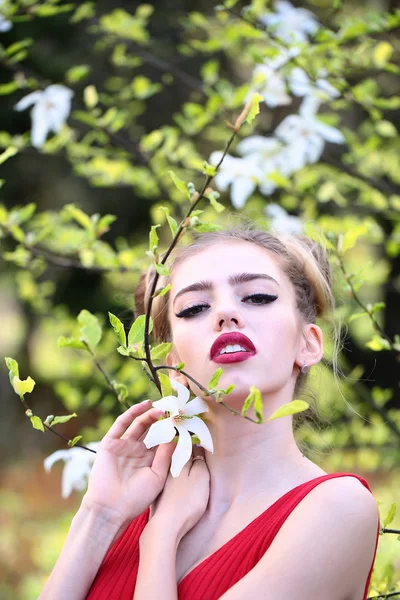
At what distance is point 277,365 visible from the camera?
3.88 feet

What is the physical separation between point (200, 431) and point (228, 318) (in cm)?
18

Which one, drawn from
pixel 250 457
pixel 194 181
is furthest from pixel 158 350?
pixel 194 181

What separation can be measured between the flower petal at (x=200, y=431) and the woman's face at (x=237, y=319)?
68 millimetres

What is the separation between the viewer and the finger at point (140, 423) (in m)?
1.28

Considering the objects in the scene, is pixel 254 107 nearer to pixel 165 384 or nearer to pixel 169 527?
pixel 165 384

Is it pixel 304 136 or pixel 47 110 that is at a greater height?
pixel 304 136

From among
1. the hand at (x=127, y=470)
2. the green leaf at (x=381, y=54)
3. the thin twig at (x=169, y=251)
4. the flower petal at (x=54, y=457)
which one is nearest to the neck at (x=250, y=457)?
the hand at (x=127, y=470)

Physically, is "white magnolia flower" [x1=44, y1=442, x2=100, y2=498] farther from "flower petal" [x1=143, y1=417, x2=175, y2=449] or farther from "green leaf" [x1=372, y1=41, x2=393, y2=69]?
"green leaf" [x1=372, y1=41, x2=393, y2=69]

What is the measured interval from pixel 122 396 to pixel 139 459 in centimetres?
12

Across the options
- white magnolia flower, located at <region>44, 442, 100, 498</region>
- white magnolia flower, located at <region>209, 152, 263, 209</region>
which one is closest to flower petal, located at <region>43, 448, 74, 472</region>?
white magnolia flower, located at <region>44, 442, 100, 498</region>

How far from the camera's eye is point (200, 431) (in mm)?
1123

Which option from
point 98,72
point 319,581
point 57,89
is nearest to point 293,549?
point 319,581

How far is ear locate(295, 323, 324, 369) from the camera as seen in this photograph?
51.0 inches

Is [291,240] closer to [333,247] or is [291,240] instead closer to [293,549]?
[333,247]
